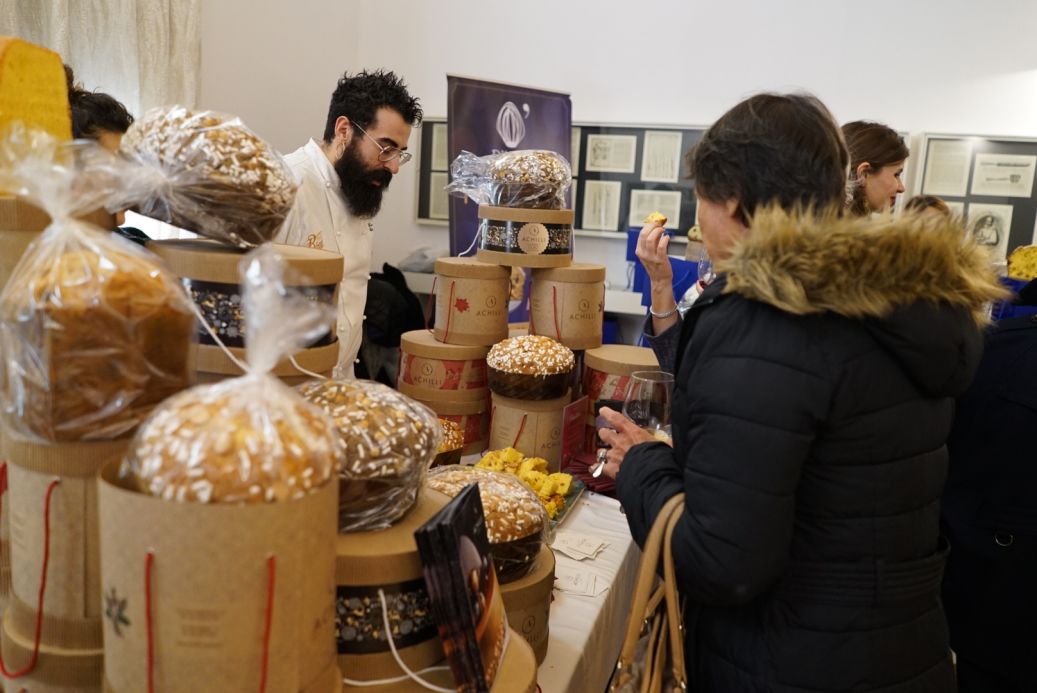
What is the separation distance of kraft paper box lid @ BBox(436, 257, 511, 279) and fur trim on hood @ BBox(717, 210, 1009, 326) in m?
1.21

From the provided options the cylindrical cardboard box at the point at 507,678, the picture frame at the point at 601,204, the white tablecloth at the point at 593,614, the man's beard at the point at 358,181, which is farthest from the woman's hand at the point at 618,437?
the picture frame at the point at 601,204

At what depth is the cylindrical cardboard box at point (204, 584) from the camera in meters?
0.62

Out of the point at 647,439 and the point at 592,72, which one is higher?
the point at 592,72

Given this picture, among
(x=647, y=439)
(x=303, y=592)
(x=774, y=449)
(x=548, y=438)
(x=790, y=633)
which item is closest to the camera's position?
(x=303, y=592)

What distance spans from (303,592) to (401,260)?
16.1 ft

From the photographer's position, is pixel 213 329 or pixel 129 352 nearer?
pixel 129 352

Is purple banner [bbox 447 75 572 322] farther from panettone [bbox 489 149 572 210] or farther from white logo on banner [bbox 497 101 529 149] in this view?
panettone [bbox 489 149 572 210]

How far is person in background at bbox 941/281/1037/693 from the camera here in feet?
5.41

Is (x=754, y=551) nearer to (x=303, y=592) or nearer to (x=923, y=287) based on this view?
(x=923, y=287)

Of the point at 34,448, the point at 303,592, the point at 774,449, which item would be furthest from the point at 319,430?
the point at 774,449

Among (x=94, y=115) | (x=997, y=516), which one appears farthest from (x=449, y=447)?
(x=94, y=115)

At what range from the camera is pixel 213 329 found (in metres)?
0.96

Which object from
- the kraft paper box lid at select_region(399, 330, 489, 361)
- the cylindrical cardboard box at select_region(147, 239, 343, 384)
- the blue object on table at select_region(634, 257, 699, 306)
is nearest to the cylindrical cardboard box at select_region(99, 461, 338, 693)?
the cylindrical cardboard box at select_region(147, 239, 343, 384)

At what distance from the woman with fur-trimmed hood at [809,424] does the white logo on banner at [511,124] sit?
3.22m
